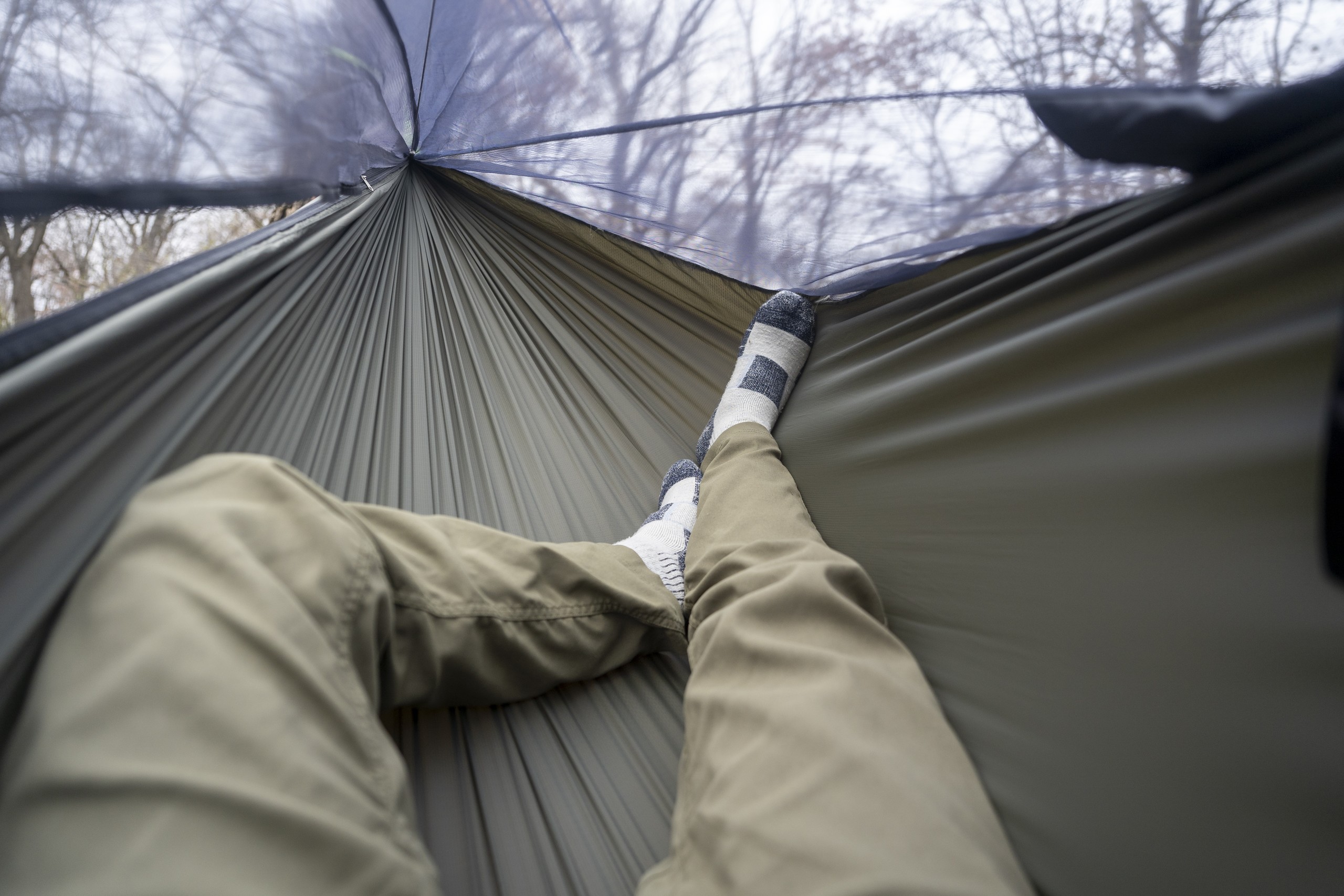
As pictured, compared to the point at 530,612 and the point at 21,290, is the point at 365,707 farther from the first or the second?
the point at 21,290

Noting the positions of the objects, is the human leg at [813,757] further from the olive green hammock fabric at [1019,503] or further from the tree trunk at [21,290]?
the tree trunk at [21,290]

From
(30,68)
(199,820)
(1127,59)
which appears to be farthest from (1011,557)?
(30,68)

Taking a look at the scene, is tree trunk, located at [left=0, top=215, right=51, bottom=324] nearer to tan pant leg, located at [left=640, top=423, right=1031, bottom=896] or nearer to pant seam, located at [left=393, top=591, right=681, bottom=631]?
pant seam, located at [left=393, top=591, right=681, bottom=631]

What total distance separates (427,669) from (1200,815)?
58cm

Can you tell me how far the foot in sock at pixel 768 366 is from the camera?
43.4 inches

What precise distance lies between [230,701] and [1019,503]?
25.5 inches

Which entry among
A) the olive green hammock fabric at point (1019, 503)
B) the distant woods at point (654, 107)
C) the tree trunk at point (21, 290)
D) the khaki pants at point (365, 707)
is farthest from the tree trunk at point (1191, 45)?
the tree trunk at point (21, 290)

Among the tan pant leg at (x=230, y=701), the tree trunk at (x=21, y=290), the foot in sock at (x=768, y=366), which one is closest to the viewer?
the tan pant leg at (x=230, y=701)

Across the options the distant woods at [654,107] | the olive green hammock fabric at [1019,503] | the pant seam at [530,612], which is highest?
the distant woods at [654,107]

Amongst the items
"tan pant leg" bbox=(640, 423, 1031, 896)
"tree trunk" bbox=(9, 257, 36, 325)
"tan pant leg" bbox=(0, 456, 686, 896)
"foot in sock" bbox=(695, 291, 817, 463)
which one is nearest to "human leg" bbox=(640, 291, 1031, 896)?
"tan pant leg" bbox=(640, 423, 1031, 896)

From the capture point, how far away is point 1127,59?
65 cm

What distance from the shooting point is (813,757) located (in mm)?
510

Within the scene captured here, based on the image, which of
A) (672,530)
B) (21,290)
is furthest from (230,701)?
(672,530)

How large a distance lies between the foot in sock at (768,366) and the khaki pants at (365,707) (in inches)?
16.3
